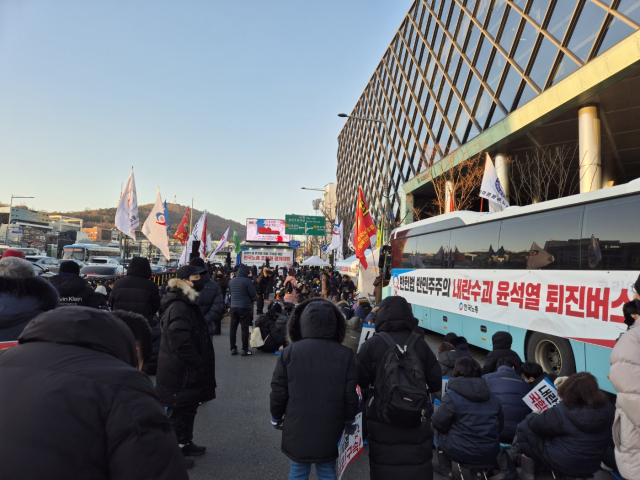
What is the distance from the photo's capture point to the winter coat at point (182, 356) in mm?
4070

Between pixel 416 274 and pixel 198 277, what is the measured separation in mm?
9315

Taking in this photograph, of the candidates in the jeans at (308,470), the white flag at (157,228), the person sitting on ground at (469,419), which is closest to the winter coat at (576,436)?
the person sitting on ground at (469,419)

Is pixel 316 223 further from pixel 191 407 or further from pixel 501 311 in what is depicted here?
pixel 191 407

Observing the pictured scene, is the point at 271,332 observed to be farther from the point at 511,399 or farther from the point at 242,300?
the point at 511,399

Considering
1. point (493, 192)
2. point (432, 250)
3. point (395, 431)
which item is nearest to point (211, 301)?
point (395, 431)

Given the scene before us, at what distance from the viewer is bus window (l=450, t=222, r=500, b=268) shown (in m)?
9.12

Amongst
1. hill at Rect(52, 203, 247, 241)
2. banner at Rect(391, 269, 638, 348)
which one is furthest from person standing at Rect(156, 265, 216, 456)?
hill at Rect(52, 203, 247, 241)

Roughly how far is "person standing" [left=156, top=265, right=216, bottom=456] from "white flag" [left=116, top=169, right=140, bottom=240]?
8474 mm

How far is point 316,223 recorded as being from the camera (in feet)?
120

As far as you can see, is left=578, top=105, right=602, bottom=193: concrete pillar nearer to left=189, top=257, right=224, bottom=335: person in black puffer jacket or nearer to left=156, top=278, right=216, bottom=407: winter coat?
left=189, top=257, right=224, bottom=335: person in black puffer jacket

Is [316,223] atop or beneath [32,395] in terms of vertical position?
atop

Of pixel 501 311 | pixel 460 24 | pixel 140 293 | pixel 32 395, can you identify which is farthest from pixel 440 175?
pixel 32 395

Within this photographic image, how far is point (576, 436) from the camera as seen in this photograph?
335 cm

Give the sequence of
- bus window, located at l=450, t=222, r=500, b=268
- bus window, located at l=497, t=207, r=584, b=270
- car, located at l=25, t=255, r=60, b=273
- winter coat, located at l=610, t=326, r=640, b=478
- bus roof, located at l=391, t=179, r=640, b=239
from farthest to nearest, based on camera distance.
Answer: car, located at l=25, t=255, r=60, b=273 < bus window, located at l=450, t=222, r=500, b=268 < bus window, located at l=497, t=207, r=584, b=270 < bus roof, located at l=391, t=179, r=640, b=239 < winter coat, located at l=610, t=326, r=640, b=478
